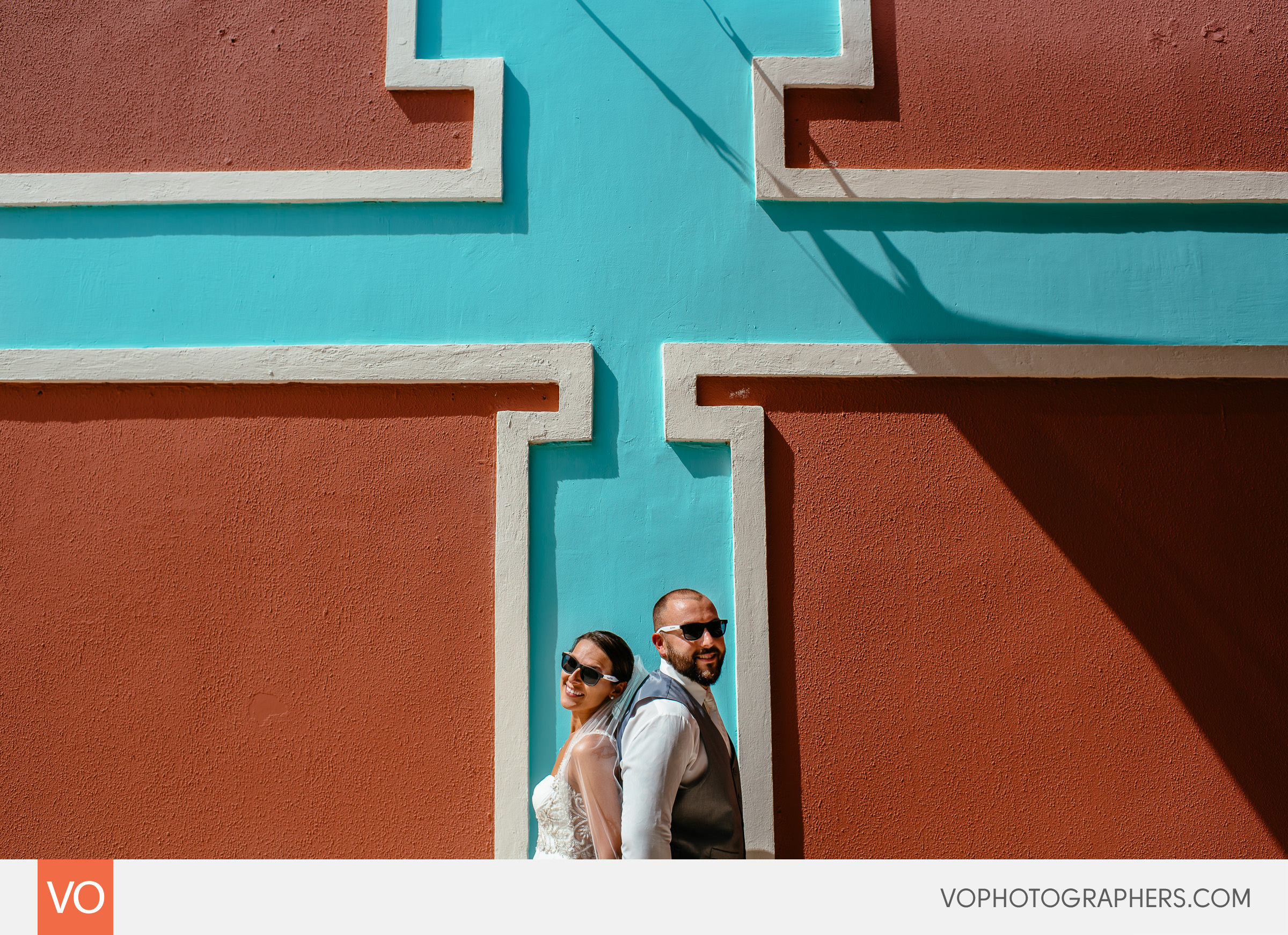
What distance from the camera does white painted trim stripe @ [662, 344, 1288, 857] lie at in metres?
3.66

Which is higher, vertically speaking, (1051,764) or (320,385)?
(320,385)

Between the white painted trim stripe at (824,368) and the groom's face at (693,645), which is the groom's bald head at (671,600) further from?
the white painted trim stripe at (824,368)

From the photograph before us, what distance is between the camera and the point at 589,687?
3.27 metres

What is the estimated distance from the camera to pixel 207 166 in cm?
394

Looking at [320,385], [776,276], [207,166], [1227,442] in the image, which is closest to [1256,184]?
[1227,442]

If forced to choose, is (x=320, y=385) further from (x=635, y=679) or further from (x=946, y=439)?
(x=946, y=439)

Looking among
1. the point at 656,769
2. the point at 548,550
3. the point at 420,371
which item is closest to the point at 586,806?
the point at 656,769

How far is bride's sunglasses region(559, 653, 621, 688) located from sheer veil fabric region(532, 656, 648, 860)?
0.14 m

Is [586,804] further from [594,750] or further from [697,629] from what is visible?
[697,629]

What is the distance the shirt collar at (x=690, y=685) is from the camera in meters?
3.21

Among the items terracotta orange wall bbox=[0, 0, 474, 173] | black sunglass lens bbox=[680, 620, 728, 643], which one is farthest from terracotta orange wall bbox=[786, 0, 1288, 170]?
black sunglass lens bbox=[680, 620, 728, 643]

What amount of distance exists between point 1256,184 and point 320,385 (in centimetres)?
427

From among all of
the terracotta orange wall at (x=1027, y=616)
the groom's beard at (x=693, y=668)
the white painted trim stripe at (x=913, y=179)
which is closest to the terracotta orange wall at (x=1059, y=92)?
the white painted trim stripe at (x=913, y=179)
